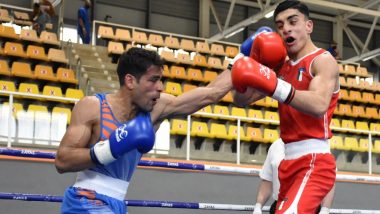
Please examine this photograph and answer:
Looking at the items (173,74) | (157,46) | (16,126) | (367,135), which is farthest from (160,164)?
(157,46)

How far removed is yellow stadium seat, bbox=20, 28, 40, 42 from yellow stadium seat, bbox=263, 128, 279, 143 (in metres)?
4.82

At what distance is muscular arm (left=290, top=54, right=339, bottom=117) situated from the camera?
2.58 metres

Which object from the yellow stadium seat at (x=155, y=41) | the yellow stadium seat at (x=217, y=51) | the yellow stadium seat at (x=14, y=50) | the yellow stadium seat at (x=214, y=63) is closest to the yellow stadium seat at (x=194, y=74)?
the yellow stadium seat at (x=214, y=63)

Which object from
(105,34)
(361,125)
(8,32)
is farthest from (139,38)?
(361,125)

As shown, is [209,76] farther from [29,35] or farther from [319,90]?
[319,90]

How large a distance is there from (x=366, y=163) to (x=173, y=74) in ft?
14.3

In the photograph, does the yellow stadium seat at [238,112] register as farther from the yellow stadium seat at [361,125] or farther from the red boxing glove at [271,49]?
the red boxing glove at [271,49]

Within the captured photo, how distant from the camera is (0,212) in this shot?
5641mm

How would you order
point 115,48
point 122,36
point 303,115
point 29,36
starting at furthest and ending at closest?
1. point 122,36
2. point 115,48
3. point 29,36
4. point 303,115

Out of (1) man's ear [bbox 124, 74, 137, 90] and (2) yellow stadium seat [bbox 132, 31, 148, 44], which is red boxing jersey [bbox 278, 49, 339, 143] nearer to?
(1) man's ear [bbox 124, 74, 137, 90]

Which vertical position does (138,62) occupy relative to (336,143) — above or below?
above

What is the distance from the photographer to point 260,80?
8.30 feet

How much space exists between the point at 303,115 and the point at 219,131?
5.91 m

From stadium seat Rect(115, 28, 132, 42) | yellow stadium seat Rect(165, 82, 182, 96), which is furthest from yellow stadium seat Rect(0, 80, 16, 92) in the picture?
stadium seat Rect(115, 28, 132, 42)
